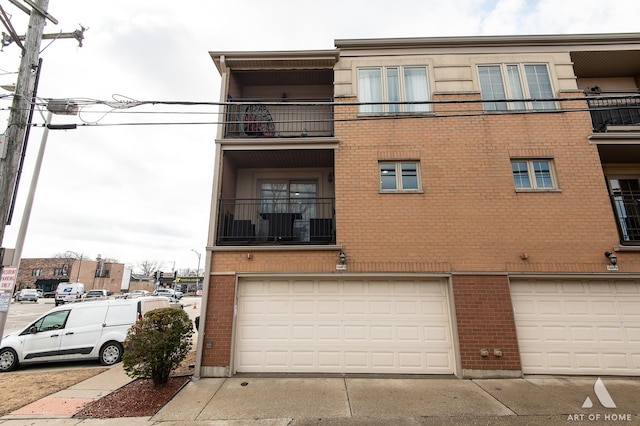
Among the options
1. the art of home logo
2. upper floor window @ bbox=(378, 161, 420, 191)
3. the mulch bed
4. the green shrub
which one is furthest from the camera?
upper floor window @ bbox=(378, 161, 420, 191)

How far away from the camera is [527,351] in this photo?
650 cm

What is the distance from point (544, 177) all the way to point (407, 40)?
17.0 feet

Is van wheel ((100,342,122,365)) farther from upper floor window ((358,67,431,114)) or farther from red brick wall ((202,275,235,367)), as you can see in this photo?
upper floor window ((358,67,431,114))

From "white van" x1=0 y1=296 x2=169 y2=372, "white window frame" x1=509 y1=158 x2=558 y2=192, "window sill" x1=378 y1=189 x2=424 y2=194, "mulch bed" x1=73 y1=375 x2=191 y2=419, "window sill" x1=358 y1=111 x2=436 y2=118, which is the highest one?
"window sill" x1=358 y1=111 x2=436 y2=118

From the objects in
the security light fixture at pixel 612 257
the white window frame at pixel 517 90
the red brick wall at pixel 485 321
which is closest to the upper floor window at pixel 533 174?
the white window frame at pixel 517 90

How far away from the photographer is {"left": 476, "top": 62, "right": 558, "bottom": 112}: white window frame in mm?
7965

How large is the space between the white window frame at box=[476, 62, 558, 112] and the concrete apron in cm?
663

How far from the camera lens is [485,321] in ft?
21.5

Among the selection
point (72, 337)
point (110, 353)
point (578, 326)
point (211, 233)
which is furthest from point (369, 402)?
point (72, 337)

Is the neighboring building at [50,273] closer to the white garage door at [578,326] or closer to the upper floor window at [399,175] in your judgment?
the upper floor window at [399,175]


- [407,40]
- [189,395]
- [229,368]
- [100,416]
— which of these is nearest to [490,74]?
[407,40]

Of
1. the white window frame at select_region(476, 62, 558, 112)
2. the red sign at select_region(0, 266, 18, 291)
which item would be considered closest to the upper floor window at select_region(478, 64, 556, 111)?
the white window frame at select_region(476, 62, 558, 112)

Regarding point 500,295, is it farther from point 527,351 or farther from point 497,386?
point 497,386

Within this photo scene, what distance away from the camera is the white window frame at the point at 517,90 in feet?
26.1
